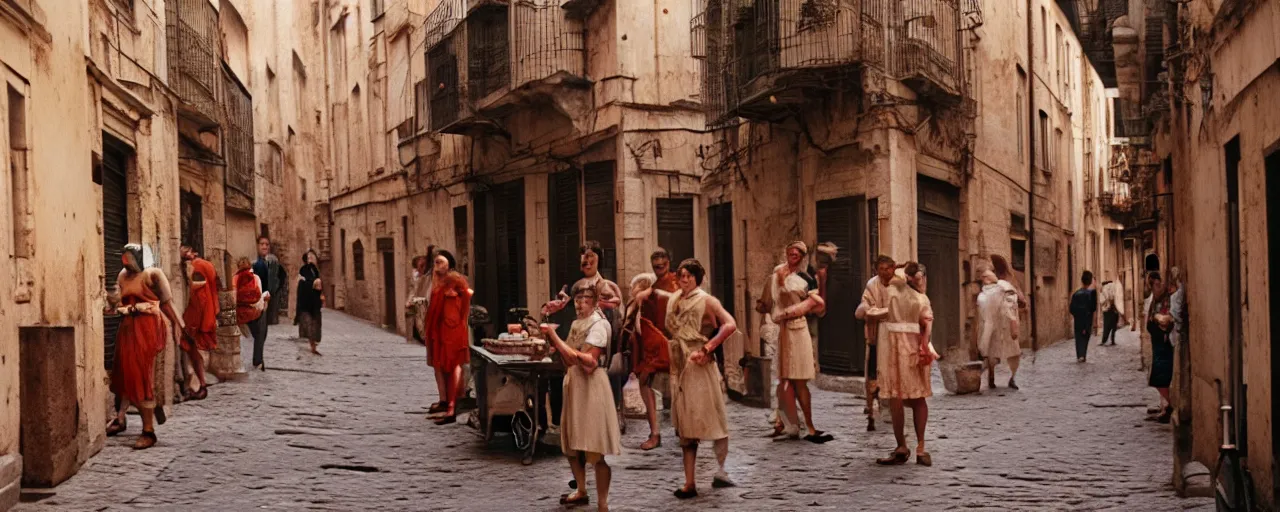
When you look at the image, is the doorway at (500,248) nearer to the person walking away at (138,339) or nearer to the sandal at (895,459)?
the person walking away at (138,339)

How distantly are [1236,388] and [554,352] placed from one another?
476 centimetres

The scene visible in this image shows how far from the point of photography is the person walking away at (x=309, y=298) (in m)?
18.5

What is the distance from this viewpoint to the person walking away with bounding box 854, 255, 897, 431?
377 inches

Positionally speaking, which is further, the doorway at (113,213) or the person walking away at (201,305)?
the person walking away at (201,305)

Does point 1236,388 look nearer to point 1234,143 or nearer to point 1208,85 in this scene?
point 1234,143

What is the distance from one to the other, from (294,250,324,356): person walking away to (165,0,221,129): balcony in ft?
8.46

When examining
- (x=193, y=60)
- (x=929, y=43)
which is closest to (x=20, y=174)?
(x=193, y=60)

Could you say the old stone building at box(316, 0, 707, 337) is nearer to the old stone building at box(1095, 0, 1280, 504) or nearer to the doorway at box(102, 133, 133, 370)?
the doorway at box(102, 133, 133, 370)

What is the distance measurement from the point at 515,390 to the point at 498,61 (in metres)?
13.8

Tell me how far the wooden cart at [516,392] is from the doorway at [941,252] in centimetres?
842

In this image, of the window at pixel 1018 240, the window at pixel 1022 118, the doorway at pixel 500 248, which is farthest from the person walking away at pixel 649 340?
the window at pixel 1022 118

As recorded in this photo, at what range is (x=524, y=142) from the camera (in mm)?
24016

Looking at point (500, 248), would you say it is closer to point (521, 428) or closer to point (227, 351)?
point (227, 351)

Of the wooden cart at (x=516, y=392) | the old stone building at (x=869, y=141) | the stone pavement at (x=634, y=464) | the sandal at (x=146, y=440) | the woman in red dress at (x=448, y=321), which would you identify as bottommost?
the stone pavement at (x=634, y=464)
